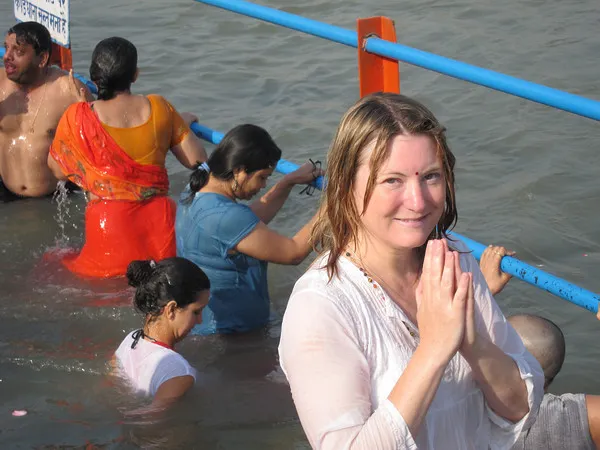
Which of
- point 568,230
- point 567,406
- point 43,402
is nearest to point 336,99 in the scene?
point 568,230

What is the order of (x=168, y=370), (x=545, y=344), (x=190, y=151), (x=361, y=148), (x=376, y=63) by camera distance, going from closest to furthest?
(x=361, y=148) → (x=545, y=344) → (x=168, y=370) → (x=376, y=63) → (x=190, y=151)

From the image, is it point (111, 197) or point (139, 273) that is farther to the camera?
point (111, 197)

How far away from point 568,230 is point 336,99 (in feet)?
8.46

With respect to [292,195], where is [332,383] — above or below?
above

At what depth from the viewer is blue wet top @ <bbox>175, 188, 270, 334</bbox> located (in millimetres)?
3822

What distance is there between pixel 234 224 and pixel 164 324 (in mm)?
484

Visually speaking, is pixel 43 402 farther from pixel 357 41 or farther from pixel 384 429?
pixel 384 429

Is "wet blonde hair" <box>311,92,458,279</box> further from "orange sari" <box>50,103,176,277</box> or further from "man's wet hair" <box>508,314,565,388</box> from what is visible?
"orange sari" <box>50,103,176,277</box>

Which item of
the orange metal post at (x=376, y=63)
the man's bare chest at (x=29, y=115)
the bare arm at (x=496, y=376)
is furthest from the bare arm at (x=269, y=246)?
the man's bare chest at (x=29, y=115)

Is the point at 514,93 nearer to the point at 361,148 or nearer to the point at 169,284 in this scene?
the point at 361,148

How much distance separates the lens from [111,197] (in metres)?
4.73

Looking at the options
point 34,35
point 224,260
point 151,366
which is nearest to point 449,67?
point 224,260

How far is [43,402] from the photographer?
13.1ft

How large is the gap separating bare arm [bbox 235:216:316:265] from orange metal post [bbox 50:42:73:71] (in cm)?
239
